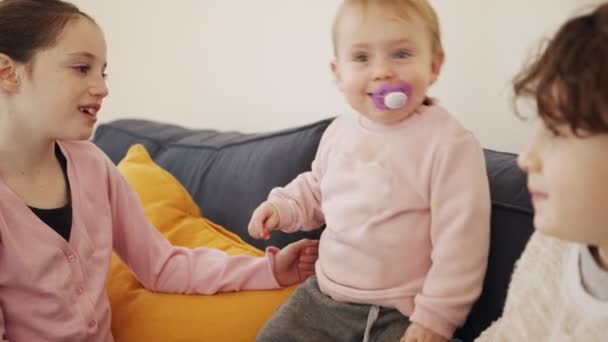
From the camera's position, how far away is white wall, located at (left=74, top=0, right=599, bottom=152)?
118cm

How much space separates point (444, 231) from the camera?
0.93 metres

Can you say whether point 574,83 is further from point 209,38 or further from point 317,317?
point 209,38

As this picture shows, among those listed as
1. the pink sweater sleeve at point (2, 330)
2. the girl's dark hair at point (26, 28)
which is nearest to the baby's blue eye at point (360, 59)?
the girl's dark hair at point (26, 28)

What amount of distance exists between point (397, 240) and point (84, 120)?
22.6 inches

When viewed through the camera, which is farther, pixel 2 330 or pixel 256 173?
pixel 256 173

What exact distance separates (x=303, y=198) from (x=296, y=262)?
0.14 metres

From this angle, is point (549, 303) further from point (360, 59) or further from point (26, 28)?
point (26, 28)

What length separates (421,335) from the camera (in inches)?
35.5

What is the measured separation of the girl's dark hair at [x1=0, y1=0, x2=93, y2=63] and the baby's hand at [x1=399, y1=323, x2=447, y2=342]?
0.75 metres

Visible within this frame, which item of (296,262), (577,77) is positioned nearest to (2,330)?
(296,262)

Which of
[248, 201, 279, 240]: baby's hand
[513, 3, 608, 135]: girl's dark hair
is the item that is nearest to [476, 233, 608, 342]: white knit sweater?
[513, 3, 608, 135]: girl's dark hair

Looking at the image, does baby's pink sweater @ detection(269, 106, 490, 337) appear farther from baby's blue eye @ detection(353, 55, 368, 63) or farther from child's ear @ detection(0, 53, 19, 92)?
child's ear @ detection(0, 53, 19, 92)

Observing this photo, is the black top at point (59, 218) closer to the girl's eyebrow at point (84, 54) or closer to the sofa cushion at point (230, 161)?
the girl's eyebrow at point (84, 54)

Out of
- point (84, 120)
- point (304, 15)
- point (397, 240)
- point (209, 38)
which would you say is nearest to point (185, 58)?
point (209, 38)
